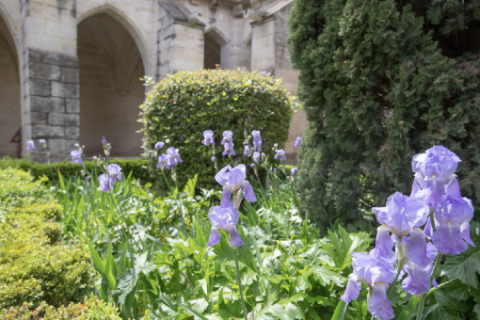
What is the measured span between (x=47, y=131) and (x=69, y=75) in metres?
1.56

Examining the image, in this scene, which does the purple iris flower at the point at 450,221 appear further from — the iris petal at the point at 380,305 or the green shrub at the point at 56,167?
the green shrub at the point at 56,167

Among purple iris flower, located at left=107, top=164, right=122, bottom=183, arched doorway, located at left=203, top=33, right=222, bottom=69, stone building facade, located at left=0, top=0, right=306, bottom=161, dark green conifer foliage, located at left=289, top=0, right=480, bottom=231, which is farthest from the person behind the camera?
arched doorway, located at left=203, top=33, right=222, bottom=69

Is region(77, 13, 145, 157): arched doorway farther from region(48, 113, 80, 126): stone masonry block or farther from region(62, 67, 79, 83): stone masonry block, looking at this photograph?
region(48, 113, 80, 126): stone masonry block

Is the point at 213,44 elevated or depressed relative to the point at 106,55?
elevated

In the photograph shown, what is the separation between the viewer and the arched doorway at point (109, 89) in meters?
15.1

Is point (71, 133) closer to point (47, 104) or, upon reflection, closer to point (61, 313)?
point (47, 104)

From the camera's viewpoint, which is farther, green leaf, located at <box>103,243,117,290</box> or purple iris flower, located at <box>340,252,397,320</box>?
green leaf, located at <box>103,243,117,290</box>

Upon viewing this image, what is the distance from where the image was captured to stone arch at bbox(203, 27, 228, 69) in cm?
1236

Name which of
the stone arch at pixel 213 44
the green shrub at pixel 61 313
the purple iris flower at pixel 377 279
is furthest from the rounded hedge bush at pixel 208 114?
the stone arch at pixel 213 44

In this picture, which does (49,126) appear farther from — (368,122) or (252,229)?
(368,122)

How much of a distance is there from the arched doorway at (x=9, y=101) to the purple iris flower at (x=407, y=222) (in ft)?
52.6

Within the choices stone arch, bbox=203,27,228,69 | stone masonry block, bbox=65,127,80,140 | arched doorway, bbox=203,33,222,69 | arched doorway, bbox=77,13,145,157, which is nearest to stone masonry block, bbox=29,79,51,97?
stone masonry block, bbox=65,127,80,140

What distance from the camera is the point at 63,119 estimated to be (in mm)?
7742

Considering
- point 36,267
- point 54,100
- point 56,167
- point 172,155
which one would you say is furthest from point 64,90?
point 36,267
